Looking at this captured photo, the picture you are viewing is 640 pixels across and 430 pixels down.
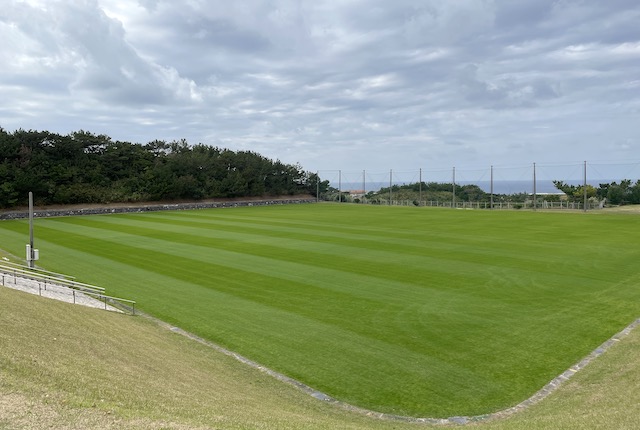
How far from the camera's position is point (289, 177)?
9394 centimetres

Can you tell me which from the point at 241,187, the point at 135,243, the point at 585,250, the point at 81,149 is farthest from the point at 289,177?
the point at 585,250

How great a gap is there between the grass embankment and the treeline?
177 feet

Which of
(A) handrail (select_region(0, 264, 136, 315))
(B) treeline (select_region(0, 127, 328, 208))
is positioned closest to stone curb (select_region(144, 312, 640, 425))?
(A) handrail (select_region(0, 264, 136, 315))

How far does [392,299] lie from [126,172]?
2596 inches

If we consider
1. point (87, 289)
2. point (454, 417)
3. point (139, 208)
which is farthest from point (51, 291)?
point (139, 208)

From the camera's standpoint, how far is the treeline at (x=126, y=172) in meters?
60.6

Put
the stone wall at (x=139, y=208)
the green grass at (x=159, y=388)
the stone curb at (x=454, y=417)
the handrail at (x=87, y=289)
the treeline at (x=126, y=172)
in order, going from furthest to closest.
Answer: the treeline at (x=126, y=172) → the stone wall at (x=139, y=208) → the handrail at (x=87, y=289) → the stone curb at (x=454, y=417) → the green grass at (x=159, y=388)

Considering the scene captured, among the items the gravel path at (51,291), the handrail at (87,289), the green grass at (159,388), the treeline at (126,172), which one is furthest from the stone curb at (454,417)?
the treeline at (126,172)

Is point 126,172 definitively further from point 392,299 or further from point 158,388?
point 158,388

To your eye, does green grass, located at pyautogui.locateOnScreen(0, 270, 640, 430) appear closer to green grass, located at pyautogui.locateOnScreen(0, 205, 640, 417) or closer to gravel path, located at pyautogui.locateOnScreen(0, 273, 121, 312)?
green grass, located at pyautogui.locateOnScreen(0, 205, 640, 417)

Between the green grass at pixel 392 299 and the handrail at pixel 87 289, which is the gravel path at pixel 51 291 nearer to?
the handrail at pixel 87 289

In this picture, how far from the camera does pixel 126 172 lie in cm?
7394

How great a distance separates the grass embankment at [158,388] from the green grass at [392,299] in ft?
3.43

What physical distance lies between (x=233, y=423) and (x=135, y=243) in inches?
1155
